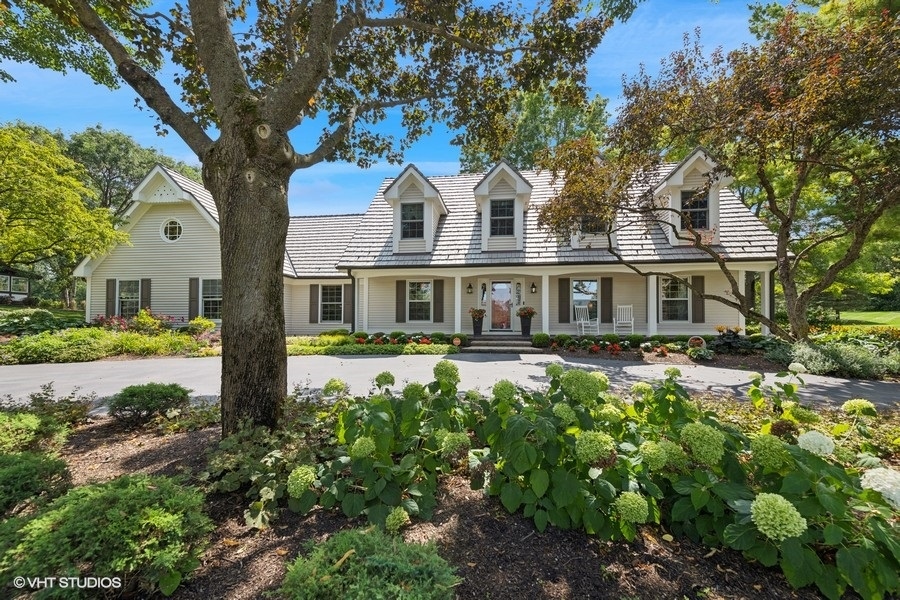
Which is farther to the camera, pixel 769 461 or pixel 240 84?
pixel 240 84

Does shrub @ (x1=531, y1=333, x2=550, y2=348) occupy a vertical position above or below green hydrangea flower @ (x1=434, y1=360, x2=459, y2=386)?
below

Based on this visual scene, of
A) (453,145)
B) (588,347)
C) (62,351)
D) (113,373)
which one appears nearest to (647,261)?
(588,347)

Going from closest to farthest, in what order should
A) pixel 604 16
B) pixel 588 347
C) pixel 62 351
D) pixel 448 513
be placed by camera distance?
pixel 448 513, pixel 604 16, pixel 62 351, pixel 588 347

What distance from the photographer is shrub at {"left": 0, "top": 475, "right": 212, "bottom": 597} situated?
1450mm

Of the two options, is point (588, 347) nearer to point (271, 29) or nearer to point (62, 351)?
point (271, 29)

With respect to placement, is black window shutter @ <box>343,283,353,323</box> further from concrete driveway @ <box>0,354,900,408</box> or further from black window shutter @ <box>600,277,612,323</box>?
black window shutter @ <box>600,277,612,323</box>

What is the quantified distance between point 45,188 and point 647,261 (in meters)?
20.4

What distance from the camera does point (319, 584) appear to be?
4.50 feet

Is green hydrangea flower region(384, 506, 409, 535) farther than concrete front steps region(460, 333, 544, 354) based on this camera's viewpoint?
No

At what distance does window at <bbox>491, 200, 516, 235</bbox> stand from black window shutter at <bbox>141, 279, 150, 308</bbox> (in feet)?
47.4

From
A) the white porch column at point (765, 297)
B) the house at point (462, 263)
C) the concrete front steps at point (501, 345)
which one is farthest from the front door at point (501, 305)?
the white porch column at point (765, 297)

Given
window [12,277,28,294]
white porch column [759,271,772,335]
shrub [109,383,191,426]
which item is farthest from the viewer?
window [12,277,28,294]

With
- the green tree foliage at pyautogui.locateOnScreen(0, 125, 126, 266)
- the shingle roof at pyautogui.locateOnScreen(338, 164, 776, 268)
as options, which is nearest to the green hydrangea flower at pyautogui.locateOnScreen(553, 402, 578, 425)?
Answer: the shingle roof at pyautogui.locateOnScreen(338, 164, 776, 268)

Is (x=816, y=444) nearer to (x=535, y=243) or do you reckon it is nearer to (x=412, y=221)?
(x=535, y=243)
